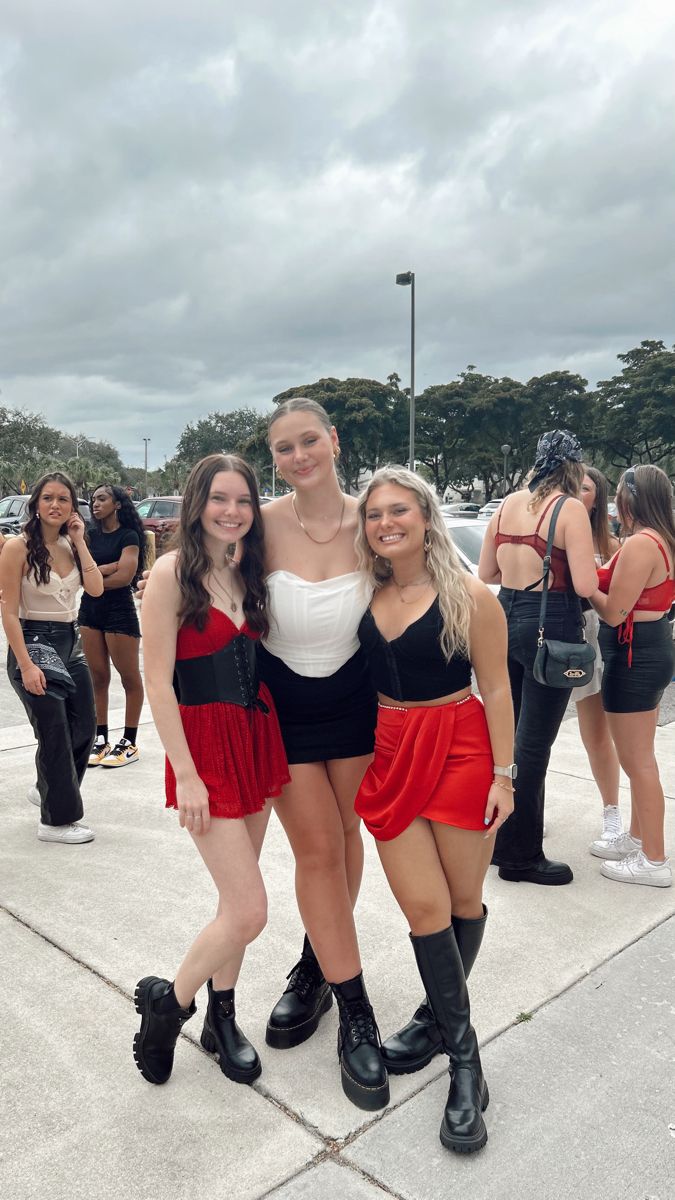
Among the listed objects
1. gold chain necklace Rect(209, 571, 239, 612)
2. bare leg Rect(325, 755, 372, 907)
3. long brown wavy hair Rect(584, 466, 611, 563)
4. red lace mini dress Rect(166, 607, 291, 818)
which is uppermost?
long brown wavy hair Rect(584, 466, 611, 563)

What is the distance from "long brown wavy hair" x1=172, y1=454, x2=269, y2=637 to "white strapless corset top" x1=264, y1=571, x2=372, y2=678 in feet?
0.15

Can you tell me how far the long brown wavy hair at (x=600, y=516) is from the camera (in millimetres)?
3912

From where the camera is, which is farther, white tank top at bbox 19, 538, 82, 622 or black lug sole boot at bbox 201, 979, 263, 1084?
white tank top at bbox 19, 538, 82, 622

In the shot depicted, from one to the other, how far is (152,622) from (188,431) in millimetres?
68195

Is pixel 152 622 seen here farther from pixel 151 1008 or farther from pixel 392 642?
pixel 151 1008

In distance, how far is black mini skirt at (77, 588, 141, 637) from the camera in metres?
5.29

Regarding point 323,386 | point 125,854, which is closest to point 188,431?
point 323,386

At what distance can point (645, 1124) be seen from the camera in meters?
2.15

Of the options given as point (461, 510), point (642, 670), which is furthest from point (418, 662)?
point (461, 510)

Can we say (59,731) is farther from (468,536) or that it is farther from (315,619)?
(468,536)

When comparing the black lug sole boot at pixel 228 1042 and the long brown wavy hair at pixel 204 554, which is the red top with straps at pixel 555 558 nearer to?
the long brown wavy hair at pixel 204 554

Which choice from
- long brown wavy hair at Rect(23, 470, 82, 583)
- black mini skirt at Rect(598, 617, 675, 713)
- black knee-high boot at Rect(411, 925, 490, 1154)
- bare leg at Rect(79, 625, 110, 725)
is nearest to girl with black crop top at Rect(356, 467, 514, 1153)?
black knee-high boot at Rect(411, 925, 490, 1154)

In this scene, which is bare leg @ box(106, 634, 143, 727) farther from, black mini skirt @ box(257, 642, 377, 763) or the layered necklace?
the layered necklace

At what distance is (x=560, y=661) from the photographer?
3363mm
